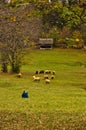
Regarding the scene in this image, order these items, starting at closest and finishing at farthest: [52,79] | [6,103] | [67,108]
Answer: [67,108] < [6,103] < [52,79]

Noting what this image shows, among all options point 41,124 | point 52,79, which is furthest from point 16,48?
point 41,124

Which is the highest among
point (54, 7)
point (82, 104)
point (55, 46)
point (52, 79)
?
point (54, 7)

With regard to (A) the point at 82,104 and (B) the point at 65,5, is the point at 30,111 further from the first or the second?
(B) the point at 65,5

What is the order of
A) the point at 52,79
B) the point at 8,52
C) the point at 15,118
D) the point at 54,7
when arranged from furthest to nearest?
1. the point at 8,52
2. the point at 52,79
3. the point at 15,118
4. the point at 54,7

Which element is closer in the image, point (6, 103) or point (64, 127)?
point (64, 127)

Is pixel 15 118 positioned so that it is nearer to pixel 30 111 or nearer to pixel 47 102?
pixel 30 111

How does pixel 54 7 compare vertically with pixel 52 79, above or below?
above

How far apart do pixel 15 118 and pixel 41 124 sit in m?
1.22

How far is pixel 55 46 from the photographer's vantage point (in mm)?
63500

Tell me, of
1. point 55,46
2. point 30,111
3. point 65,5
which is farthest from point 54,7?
point 55,46

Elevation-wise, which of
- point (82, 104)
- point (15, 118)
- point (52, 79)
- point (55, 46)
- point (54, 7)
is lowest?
point (55, 46)

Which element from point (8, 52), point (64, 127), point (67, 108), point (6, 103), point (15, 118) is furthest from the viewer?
point (8, 52)

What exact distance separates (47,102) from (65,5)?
8038 millimetres

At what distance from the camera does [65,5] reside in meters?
11.4
